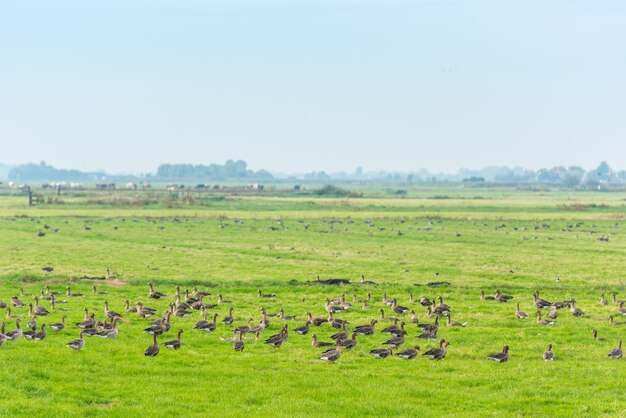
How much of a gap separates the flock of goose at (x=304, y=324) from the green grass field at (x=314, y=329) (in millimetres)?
327

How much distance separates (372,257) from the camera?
5447 cm

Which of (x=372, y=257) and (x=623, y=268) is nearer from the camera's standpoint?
(x=623, y=268)

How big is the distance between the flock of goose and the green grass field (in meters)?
0.33

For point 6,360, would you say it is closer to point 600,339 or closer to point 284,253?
point 600,339

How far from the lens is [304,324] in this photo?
2850cm

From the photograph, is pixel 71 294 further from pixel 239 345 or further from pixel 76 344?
pixel 239 345

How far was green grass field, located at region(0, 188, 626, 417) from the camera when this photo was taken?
18641 mm

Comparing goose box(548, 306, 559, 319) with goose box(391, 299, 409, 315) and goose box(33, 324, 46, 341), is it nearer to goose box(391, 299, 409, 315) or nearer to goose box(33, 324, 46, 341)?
goose box(391, 299, 409, 315)

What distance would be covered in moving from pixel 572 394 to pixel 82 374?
11434 mm

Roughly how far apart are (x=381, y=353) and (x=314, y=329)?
460 cm

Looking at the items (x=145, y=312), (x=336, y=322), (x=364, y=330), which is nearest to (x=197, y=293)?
(x=145, y=312)

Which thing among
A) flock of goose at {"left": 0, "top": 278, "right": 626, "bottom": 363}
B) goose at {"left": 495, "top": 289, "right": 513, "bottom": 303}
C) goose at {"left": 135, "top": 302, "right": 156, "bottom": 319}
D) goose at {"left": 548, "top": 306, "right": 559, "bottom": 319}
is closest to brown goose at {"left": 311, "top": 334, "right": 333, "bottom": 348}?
flock of goose at {"left": 0, "top": 278, "right": 626, "bottom": 363}

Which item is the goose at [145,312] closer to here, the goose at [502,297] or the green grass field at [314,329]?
the green grass field at [314,329]

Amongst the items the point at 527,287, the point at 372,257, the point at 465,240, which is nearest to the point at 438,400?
the point at 527,287
